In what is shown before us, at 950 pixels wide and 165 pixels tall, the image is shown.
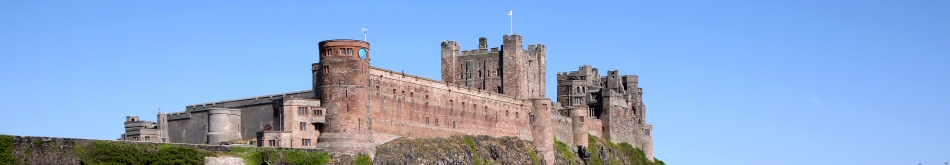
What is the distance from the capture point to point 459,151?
14362cm

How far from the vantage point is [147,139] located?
136 m

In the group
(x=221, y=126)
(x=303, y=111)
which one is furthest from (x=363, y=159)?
(x=221, y=126)

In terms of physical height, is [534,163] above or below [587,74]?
below

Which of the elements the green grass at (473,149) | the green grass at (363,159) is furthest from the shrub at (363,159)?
the green grass at (473,149)

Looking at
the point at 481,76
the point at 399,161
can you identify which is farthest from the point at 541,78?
the point at 399,161

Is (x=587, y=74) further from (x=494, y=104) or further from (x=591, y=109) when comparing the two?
(x=494, y=104)

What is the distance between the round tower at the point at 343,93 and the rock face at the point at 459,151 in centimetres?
330

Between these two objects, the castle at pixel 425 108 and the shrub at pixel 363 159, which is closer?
the shrub at pixel 363 159

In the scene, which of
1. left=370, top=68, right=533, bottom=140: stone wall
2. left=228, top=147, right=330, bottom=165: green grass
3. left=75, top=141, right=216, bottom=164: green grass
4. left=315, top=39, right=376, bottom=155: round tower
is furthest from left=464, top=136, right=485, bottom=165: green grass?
left=75, top=141, right=216, bottom=164: green grass

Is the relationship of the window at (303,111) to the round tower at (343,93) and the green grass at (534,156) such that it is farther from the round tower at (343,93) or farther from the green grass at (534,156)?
the green grass at (534,156)

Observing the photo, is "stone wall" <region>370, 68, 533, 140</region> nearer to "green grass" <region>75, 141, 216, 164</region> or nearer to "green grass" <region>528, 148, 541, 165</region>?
"green grass" <region>528, 148, 541, 165</region>

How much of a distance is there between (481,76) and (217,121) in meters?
44.1

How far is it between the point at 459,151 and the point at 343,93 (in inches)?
804

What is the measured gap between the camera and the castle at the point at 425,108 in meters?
126
